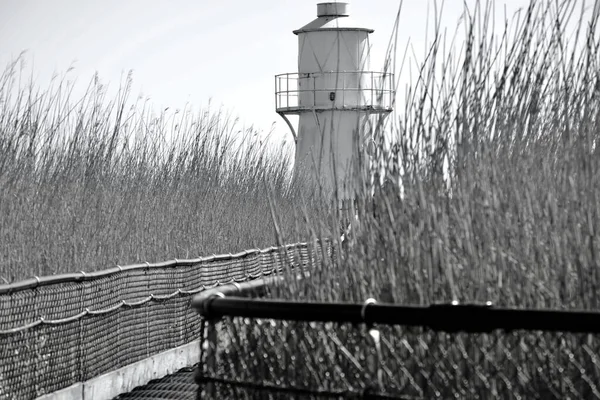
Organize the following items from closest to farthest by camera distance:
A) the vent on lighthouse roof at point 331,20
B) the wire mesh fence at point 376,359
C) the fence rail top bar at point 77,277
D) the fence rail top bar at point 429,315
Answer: the fence rail top bar at point 429,315 < the wire mesh fence at point 376,359 < the fence rail top bar at point 77,277 < the vent on lighthouse roof at point 331,20

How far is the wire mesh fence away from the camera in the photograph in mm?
3420

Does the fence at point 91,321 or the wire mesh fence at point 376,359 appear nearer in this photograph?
the wire mesh fence at point 376,359

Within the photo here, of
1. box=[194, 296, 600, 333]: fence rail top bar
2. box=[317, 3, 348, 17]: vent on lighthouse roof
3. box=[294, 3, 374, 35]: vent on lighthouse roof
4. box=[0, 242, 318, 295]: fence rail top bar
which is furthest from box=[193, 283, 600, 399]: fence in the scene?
box=[317, 3, 348, 17]: vent on lighthouse roof

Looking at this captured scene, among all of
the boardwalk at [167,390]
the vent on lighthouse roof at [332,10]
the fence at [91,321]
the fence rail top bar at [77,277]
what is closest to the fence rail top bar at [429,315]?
the fence at [91,321]

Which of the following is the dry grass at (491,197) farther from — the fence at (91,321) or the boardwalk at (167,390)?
the boardwalk at (167,390)

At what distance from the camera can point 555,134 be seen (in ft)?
16.9

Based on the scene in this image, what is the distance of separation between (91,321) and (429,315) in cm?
483

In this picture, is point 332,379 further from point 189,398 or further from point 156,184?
point 156,184

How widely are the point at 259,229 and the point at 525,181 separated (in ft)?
39.5

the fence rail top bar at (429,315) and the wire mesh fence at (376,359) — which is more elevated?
the fence rail top bar at (429,315)

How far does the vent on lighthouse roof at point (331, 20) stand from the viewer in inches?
1373

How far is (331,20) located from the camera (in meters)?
35.2

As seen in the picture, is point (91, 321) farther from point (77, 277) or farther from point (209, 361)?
point (209, 361)

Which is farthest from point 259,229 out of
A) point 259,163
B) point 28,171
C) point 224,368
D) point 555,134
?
point 224,368
